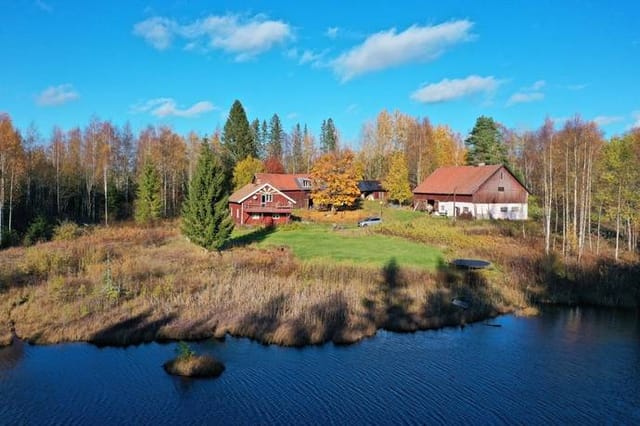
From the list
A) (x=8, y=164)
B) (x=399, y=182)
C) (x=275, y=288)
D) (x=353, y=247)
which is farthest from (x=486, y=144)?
(x=8, y=164)

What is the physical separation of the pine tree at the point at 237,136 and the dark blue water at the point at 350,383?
6029cm

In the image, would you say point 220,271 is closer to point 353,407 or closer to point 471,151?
point 353,407

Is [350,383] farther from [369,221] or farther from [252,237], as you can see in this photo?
[369,221]

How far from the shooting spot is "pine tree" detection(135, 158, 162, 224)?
48.8m

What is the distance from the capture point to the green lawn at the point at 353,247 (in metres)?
30.7

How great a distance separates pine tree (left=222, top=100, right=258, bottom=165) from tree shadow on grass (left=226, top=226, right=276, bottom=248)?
30128mm

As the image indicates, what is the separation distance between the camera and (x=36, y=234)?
3788 cm

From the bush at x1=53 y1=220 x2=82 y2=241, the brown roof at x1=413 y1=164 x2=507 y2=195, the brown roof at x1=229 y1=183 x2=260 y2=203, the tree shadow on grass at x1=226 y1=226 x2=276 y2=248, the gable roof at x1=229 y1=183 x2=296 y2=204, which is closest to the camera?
the bush at x1=53 y1=220 x2=82 y2=241

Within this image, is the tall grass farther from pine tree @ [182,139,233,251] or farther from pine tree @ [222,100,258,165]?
pine tree @ [222,100,258,165]

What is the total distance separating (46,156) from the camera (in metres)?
59.5

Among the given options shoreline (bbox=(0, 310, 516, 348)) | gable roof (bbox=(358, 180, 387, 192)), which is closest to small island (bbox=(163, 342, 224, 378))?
shoreline (bbox=(0, 310, 516, 348))

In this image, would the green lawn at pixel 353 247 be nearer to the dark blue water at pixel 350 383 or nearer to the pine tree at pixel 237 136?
the dark blue water at pixel 350 383

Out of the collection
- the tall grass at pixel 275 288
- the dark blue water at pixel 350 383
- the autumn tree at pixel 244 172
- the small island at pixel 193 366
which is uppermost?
the autumn tree at pixel 244 172

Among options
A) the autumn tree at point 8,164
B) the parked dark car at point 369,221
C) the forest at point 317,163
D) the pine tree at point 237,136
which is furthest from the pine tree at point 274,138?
the autumn tree at point 8,164
